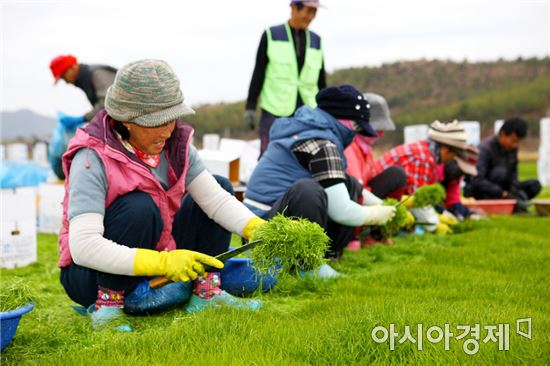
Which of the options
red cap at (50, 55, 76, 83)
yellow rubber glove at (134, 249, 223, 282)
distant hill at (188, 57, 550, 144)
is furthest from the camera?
distant hill at (188, 57, 550, 144)

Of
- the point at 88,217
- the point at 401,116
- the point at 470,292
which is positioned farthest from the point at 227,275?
the point at 401,116

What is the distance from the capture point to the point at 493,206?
7023 mm

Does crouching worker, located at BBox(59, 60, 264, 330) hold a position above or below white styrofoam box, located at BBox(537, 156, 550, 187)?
above

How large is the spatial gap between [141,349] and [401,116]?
34208 millimetres

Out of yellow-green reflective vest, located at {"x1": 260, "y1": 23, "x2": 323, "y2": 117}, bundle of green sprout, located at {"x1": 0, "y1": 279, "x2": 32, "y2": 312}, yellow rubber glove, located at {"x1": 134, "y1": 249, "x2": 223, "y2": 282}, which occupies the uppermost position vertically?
yellow-green reflective vest, located at {"x1": 260, "y1": 23, "x2": 323, "y2": 117}

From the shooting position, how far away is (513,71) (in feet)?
138

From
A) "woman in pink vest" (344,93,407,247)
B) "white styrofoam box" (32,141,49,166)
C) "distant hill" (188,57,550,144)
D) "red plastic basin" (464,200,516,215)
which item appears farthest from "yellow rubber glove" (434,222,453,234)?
"distant hill" (188,57,550,144)

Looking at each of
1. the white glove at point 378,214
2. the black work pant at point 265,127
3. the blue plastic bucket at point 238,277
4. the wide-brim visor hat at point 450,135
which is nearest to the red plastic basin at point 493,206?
the wide-brim visor hat at point 450,135

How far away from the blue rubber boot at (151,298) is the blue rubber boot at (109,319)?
0.19 ft

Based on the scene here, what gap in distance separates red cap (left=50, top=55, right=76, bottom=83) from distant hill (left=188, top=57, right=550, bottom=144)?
74.1 feet

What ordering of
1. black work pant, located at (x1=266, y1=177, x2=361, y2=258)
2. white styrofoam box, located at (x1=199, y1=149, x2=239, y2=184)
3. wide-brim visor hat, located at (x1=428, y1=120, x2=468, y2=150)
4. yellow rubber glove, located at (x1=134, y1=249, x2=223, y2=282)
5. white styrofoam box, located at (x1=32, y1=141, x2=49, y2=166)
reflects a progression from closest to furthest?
1. yellow rubber glove, located at (x1=134, y1=249, x2=223, y2=282)
2. black work pant, located at (x1=266, y1=177, x2=361, y2=258)
3. white styrofoam box, located at (x1=199, y1=149, x2=239, y2=184)
4. wide-brim visor hat, located at (x1=428, y1=120, x2=468, y2=150)
5. white styrofoam box, located at (x1=32, y1=141, x2=49, y2=166)

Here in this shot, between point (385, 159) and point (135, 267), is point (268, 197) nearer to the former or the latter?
point (135, 267)

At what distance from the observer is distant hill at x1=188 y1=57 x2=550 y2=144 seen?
31.5 metres

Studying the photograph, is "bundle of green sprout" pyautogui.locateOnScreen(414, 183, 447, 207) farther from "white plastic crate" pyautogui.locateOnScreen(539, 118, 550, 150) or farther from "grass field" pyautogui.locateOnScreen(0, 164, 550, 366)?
"white plastic crate" pyautogui.locateOnScreen(539, 118, 550, 150)
